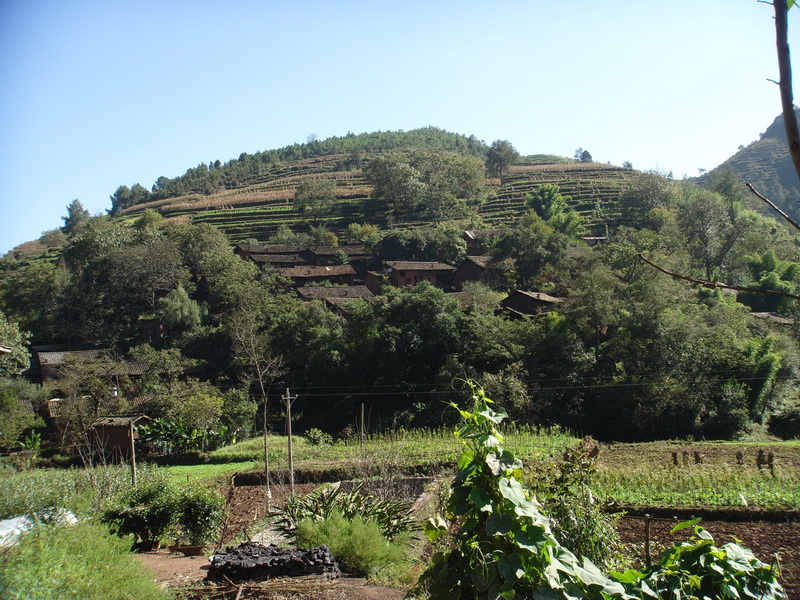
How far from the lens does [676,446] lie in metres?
22.7

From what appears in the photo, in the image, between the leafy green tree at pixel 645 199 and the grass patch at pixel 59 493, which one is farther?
the leafy green tree at pixel 645 199

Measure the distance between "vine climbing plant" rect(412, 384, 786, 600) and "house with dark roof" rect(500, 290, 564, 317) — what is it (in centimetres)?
2959

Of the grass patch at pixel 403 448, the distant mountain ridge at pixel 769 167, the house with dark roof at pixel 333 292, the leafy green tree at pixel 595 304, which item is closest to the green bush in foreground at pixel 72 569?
the grass patch at pixel 403 448

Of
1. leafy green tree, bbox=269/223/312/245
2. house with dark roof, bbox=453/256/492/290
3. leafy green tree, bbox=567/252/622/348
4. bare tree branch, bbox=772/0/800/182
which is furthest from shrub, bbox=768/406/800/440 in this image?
leafy green tree, bbox=269/223/312/245

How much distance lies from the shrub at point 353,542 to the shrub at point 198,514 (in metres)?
2.96

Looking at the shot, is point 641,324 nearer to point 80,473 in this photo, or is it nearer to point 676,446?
point 676,446

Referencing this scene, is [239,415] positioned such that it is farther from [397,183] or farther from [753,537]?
[397,183]

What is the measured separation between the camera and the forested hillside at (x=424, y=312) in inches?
1092

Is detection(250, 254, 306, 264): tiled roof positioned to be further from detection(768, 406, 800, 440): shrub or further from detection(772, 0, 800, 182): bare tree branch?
detection(772, 0, 800, 182): bare tree branch

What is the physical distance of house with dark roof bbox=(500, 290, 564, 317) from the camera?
33938mm

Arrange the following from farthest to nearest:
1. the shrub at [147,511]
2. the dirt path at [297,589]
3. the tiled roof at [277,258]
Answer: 1. the tiled roof at [277,258]
2. the shrub at [147,511]
3. the dirt path at [297,589]

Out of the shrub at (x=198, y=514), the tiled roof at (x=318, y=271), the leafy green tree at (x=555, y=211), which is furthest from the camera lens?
the leafy green tree at (x=555, y=211)

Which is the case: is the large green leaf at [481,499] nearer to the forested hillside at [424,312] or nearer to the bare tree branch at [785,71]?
the bare tree branch at [785,71]

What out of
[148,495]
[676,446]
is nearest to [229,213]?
[676,446]
